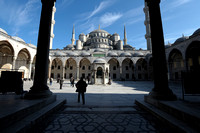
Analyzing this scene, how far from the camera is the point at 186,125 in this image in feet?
6.17

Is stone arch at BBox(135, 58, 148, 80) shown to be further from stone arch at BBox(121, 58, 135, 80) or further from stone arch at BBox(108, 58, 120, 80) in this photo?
stone arch at BBox(108, 58, 120, 80)

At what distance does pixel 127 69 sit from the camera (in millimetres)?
30641

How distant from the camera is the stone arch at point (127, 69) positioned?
30.0 m

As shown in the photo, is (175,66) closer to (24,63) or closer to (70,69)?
(70,69)

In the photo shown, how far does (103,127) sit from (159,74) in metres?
2.70

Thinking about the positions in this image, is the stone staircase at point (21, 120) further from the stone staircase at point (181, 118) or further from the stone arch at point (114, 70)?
the stone arch at point (114, 70)

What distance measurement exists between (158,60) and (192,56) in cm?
1935

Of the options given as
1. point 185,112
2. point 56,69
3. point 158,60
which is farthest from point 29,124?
point 56,69

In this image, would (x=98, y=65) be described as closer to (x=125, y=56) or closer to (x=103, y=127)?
(x=103, y=127)

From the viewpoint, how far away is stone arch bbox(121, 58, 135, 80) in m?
30.0

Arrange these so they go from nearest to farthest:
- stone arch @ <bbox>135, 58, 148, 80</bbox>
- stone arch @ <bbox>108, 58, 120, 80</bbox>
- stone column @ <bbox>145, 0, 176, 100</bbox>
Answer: stone column @ <bbox>145, 0, 176, 100</bbox>, stone arch @ <bbox>135, 58, 148, 80</bbox>, stone arch @ <bbox>108, 58, 120, 80</bbox>

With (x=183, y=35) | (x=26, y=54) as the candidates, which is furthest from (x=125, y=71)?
(x=26, y=54)

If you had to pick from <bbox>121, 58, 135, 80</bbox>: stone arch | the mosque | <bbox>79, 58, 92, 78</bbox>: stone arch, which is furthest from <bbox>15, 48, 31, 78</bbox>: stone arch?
<bbox>121, 58, 135, 80</bbox>: stone arch

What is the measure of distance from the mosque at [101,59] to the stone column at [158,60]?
21.7 feet
